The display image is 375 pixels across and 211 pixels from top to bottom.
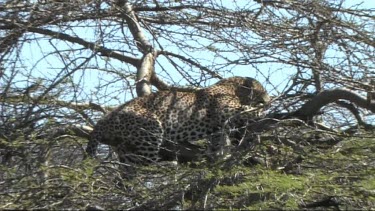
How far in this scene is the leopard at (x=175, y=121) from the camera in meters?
10.1

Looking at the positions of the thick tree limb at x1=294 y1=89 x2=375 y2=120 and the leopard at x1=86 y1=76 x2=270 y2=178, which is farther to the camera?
the leopard at x1=86 y1=76 x2=270 y2=178

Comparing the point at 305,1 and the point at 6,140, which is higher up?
the point at 305,1

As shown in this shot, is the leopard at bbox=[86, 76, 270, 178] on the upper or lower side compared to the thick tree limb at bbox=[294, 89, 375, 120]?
upper

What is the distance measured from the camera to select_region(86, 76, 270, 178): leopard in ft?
33.1

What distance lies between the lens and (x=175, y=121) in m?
11.1

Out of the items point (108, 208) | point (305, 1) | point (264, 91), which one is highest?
point (305, 1)

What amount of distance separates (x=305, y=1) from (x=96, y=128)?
2462 mm

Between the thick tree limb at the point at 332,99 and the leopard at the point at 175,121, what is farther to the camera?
the leopard at the point at 175,121

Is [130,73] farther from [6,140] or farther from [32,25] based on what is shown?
[6,140]

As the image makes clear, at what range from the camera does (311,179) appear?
25.2 ft

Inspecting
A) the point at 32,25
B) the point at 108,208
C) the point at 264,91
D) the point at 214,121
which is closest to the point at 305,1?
the point at 264,91

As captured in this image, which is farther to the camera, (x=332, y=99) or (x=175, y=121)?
(x=175, y=121)

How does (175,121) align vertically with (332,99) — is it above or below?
above

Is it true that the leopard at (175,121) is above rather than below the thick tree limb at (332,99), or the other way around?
above
